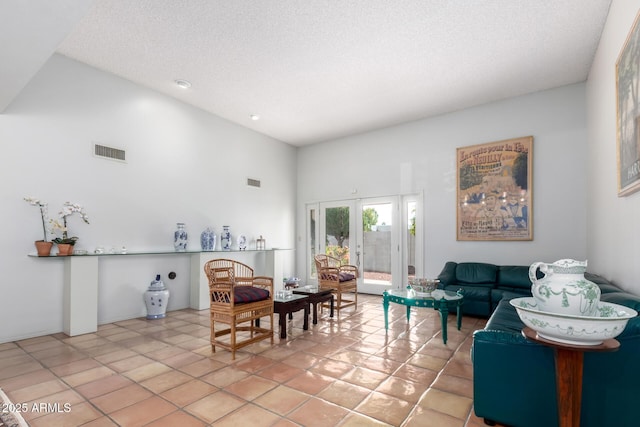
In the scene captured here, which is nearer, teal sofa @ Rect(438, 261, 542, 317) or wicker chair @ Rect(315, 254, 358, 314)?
teal sofa @ Rect(438, 261, 542, 317)

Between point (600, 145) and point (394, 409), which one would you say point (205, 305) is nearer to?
point (394, 409)

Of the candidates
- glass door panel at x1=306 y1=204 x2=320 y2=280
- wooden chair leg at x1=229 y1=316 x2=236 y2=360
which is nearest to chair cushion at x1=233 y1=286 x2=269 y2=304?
wooden chair leg at x1=229 y1=316 x2=236 y2=360

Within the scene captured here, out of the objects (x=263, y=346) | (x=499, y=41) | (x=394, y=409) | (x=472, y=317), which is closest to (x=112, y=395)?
(x=263, y=346)

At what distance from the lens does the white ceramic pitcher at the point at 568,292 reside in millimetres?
1504

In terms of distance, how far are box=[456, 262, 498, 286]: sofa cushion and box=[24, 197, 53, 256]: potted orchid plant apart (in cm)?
566

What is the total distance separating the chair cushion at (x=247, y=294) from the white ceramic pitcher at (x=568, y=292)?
2.59 m

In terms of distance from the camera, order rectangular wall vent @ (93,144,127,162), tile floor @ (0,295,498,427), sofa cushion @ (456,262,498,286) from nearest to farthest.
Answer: tile floor @ (0,295,498,427)
rectangular wall vent @ (93,144,127,162)
sofa cushion @ (456,262,498,286)

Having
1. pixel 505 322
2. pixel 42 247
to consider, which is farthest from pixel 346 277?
pixel 42 247

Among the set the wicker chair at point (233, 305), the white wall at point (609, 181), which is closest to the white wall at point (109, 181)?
the wicker chair at point (233, 305)

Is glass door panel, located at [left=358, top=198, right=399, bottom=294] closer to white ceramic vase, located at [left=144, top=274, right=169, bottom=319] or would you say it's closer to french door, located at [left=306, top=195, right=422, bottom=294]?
french door, located at [left=306, top=195, right=422, bottom=294]

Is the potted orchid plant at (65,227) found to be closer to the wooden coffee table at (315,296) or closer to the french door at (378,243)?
the wooden coffee table at (315,296)

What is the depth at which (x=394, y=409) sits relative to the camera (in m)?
2.22

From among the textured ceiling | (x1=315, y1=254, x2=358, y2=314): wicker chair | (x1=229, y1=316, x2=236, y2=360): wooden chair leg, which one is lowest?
(x1=229, y1=316, x2=236, y2=360): wooden chair leg

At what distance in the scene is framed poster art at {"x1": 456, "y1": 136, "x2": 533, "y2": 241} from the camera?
5.09 meters
